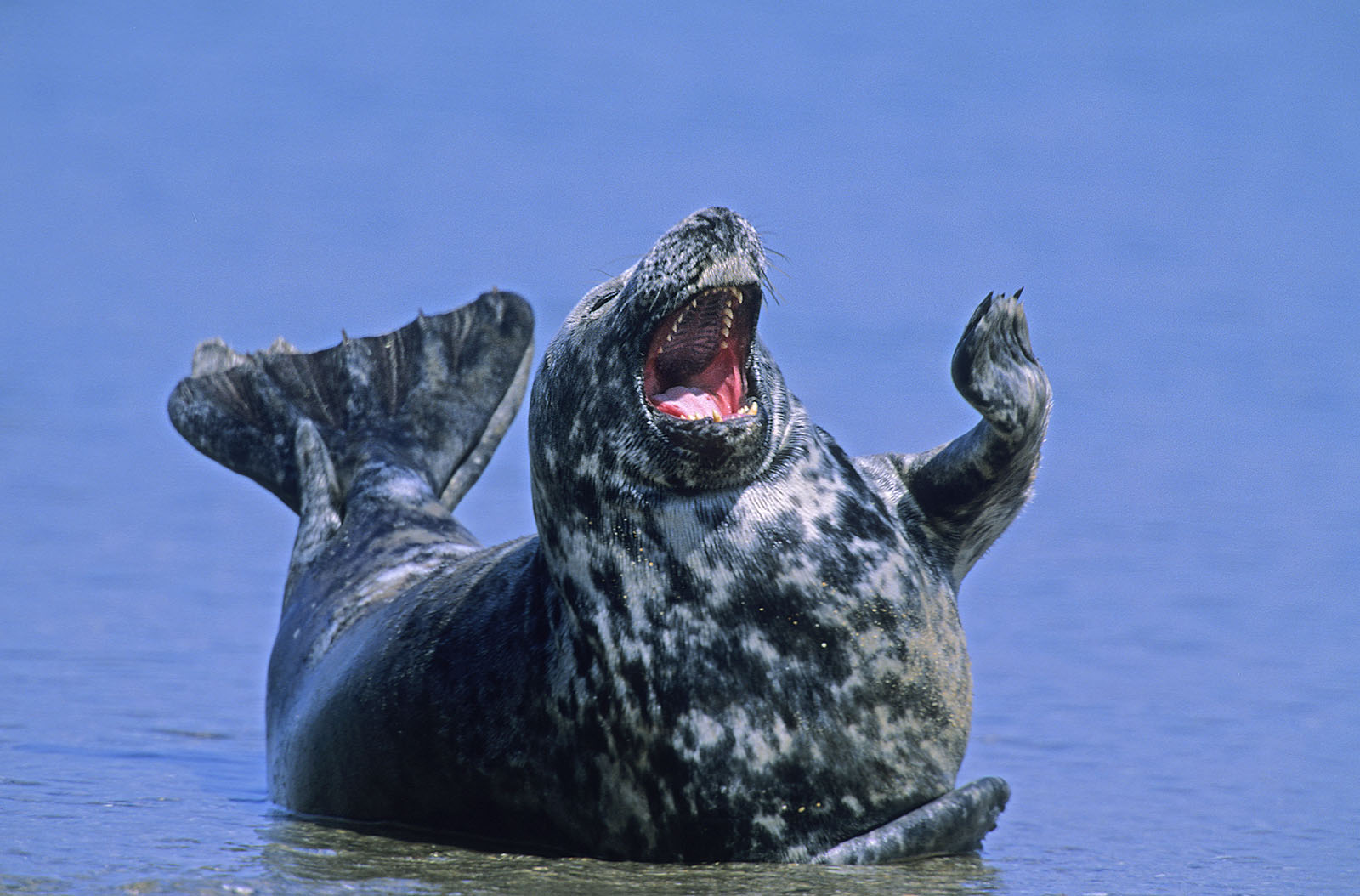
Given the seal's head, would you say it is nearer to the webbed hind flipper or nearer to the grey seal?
the grey seal

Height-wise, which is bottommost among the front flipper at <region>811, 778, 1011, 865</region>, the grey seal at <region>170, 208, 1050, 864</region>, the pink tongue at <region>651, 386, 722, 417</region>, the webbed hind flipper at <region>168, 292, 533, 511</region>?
the front flipper at <region>811, 778, 1011, 865</region>

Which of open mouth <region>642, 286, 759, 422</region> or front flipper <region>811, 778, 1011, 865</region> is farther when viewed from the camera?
open mouth <region>642, 286, 759, 422</region>

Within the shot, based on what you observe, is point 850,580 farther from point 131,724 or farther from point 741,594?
point 131,724

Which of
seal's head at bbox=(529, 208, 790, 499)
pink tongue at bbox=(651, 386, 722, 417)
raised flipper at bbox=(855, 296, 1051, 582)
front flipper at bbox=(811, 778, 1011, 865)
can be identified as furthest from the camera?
raised flipper at bbox=(855, 296, 1051, 582)

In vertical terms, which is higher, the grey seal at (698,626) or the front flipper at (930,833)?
the grey seal at (698,626)

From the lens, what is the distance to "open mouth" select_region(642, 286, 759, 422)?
4652mm

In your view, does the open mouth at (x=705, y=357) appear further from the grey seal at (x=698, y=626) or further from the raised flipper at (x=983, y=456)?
the raised flipper at (x=983, y=456)

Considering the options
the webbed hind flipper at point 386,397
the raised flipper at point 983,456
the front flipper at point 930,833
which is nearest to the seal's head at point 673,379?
the raised flipper at point 983,456

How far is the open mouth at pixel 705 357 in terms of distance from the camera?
4.65 m

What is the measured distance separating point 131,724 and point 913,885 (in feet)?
11.6

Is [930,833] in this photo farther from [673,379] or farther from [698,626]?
[673,379]

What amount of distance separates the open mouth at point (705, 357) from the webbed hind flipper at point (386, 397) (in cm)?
283

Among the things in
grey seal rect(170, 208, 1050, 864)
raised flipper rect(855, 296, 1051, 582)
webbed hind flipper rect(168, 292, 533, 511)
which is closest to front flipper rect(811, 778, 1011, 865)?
grey seal rect(170, 208, 1050, 864)

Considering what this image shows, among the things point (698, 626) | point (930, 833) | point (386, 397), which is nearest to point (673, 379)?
point (698, 626)
